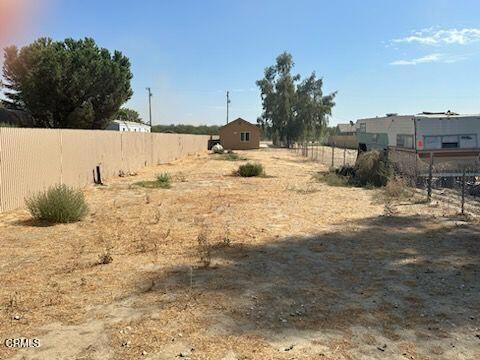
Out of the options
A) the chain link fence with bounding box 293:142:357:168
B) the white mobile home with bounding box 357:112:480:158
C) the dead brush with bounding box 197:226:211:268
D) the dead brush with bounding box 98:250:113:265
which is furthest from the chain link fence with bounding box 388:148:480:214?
the dead brush with bounding box 98:250:113:265

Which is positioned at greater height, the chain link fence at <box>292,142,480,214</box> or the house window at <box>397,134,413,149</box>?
the house window at <box>397,134,413,149</box>

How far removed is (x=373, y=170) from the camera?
17.0 m

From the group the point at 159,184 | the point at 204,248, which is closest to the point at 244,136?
the point at 159,184

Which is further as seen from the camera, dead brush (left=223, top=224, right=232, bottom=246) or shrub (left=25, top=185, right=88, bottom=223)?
shrub (left=25, top=185, right=88, bottom=223)

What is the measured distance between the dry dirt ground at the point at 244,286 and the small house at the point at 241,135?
47.4m

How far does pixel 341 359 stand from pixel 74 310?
2.67m

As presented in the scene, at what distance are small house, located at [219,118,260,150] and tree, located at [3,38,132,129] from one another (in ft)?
76.5

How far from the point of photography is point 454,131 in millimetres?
17391

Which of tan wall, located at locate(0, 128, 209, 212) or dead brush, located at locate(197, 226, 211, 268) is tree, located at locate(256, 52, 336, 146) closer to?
tan wall, located at locate(0, 128, 209, 212)

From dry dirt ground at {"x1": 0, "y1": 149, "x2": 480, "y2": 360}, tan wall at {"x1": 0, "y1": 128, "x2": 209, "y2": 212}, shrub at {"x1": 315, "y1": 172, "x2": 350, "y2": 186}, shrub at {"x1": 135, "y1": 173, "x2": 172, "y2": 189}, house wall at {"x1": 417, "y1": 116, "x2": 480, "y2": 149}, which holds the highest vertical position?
house wall at {"x1": 417, "y1": 116, "x2": 480, "y2": 149}

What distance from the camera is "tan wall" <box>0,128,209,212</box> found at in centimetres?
1104

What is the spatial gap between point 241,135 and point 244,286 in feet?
173

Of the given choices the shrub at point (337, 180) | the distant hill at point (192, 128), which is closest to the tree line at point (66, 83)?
the shrub at point (337, 180)

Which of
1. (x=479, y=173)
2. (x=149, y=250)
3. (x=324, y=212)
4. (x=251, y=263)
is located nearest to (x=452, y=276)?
(x=251, y=263)
